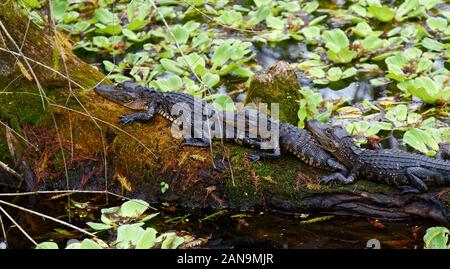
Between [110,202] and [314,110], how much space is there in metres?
2.00

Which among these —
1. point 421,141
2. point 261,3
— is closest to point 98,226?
point 421,141

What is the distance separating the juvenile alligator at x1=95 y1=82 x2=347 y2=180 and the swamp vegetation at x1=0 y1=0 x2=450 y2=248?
75mm

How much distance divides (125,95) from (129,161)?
2.10ft

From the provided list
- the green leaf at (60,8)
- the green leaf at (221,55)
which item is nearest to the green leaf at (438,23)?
the green leaf at (221,55)

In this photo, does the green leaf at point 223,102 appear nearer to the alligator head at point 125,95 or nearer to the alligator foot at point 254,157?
the alligator head at point 125,95

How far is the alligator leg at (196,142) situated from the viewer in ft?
16.9

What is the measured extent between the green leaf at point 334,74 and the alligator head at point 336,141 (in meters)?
1.81

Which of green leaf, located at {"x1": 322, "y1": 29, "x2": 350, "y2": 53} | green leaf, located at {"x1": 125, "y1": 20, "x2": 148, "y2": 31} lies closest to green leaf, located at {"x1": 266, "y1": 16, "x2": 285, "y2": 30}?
green leaf, located at {"x1": 322, "y1": 29, "x2": 350, "y2": 53}

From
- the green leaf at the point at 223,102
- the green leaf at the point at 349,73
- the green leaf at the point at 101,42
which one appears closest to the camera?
the green leaf at the point at 223,102

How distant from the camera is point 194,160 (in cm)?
508

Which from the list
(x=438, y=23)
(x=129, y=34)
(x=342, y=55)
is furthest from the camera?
(x=129, y=34)

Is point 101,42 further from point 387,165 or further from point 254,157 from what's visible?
point 387,165
